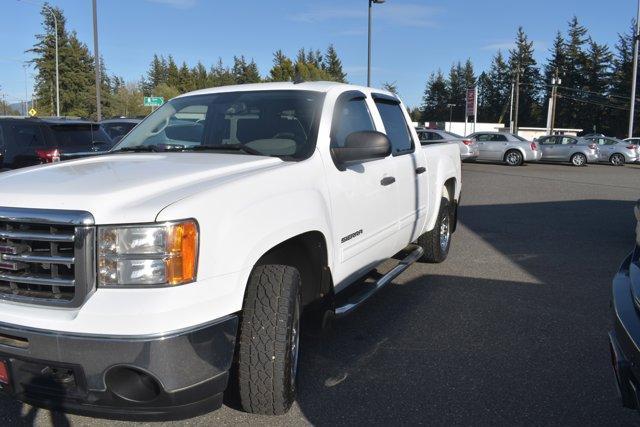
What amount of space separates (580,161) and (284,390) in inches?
1086

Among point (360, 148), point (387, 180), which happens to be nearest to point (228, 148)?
point (360, 148)

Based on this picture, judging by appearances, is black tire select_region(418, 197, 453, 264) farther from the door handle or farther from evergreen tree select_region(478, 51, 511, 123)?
evergreen tree select_region(478, 51, 511, 123)

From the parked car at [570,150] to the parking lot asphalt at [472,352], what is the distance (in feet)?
70.1

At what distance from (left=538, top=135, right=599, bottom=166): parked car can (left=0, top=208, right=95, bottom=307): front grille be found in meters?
28.3

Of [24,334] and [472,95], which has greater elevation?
[472,95]

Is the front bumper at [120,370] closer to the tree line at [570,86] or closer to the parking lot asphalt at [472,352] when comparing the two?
the parking lot asphalt at [472,352]

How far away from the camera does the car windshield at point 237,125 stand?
3.75m

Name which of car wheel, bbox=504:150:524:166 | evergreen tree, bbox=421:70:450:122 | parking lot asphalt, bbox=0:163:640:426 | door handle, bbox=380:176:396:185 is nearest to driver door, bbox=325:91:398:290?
door handle, bbox=380:176:396:185

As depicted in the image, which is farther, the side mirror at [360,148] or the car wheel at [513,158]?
the car wheel at [513,158]

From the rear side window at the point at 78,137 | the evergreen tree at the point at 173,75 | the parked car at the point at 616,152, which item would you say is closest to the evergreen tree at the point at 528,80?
the evergreen tree at the point at 173,75

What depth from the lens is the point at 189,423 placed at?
3.12 meters

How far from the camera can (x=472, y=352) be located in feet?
13.3

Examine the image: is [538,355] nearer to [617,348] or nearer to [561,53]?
[617,348]

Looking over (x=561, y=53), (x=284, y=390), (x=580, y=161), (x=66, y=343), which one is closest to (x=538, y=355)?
(x=284, y=390)
